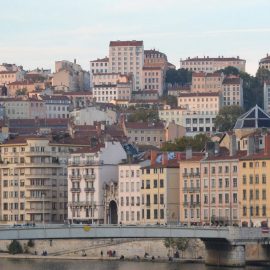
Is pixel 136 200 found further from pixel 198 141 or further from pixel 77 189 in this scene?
pixel 198 141

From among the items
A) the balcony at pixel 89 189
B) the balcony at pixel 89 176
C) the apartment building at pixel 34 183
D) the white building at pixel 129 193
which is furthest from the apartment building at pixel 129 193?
the apartment building at pixel 34 183

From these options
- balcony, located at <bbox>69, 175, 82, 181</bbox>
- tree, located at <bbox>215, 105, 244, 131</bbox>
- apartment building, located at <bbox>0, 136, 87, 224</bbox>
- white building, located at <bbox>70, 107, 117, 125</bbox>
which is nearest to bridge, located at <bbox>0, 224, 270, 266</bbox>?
balcony, located at <bbox>69, 175, 82, 181</bbox>

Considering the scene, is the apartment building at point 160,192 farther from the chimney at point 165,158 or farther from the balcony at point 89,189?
the balcony at point 89,189

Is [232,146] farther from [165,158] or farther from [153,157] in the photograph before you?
[153,157]

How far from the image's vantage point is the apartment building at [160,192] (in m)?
109

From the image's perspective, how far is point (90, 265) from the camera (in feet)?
316

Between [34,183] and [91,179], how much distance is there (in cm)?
711

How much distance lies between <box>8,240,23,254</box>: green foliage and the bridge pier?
19232 millimetres

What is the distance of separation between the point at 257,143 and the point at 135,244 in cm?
1150

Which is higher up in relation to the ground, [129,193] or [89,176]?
[89,176]

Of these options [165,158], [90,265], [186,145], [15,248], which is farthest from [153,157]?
[90,265]

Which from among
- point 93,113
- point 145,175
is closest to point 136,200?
point 145,175

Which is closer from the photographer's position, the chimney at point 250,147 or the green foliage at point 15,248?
the chimney at point 250,147

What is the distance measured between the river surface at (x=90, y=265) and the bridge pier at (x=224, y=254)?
0.56m
